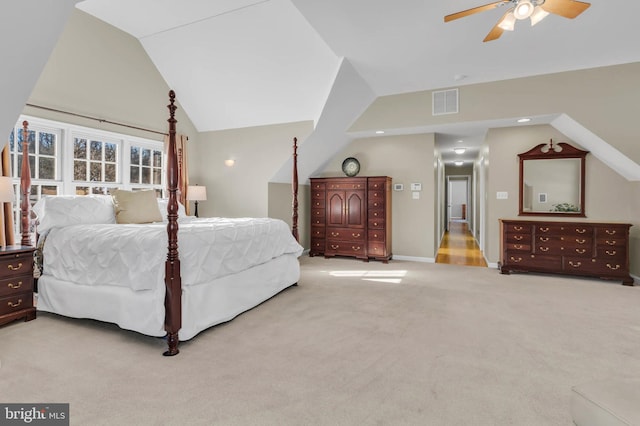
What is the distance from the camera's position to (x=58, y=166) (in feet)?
13.8

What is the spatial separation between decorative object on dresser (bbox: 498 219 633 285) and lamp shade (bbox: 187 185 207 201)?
192 inches

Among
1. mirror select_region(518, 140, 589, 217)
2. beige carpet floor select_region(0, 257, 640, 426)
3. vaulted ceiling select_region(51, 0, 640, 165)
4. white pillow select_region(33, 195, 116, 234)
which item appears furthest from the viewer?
mirror select_region(518, 140, 589, 217)

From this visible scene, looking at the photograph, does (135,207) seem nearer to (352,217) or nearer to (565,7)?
(352,217)

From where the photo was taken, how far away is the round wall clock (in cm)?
644

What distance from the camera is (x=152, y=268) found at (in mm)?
2576

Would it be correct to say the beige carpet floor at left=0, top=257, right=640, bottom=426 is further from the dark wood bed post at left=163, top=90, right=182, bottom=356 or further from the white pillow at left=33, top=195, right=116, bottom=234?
the white pillow at left=33, top=195, right=116, bottom=234

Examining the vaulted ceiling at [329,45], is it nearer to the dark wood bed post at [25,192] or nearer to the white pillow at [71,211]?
the dark wood bed post at [25,192]

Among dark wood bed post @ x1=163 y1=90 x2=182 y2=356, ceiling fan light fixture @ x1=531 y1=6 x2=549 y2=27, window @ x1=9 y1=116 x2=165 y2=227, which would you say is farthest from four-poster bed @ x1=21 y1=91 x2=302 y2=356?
ceiling fan light fixture @ x1=531 y1=6 x2=549 y2=27

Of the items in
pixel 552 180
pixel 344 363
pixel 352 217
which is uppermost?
pixel 552 180

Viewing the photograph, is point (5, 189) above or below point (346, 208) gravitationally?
above

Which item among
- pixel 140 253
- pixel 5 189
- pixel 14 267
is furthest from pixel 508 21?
pixel 14 267

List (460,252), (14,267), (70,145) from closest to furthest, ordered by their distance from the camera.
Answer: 1. (14,267)
2. (70,145)
3. (460,252)

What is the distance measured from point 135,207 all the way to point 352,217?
11.6 ft

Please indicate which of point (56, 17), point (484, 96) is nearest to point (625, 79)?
point (484, 96)
